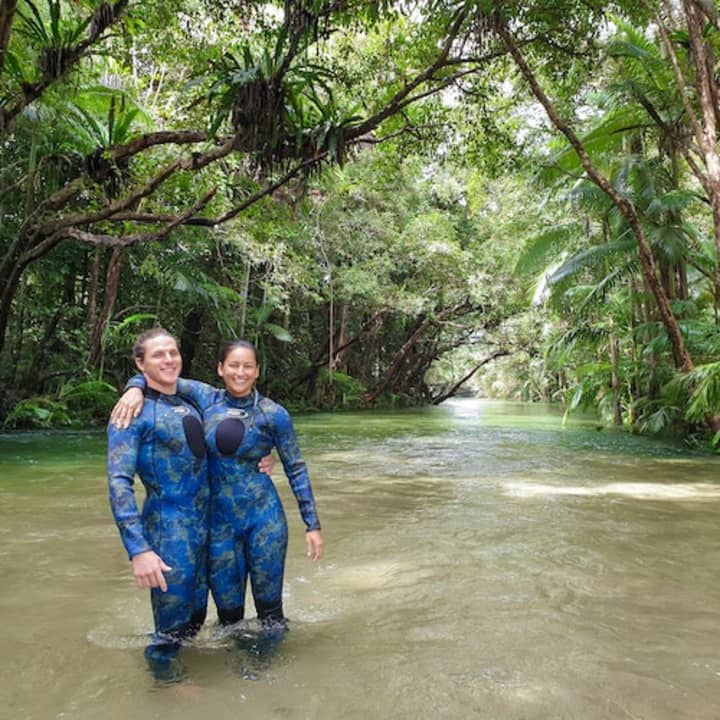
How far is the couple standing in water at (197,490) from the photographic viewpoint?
9.45ft

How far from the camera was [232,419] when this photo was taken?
3201 millimetres

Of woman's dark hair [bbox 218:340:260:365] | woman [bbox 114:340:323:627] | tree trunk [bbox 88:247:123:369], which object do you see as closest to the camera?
woman [bbox 114:340:323:627]

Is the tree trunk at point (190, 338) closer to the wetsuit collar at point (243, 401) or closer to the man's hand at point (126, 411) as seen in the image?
the wetsuit collar at point (243, 401)

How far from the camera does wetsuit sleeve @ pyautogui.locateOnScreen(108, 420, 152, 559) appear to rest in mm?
2758

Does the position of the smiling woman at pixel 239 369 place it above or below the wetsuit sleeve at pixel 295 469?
above

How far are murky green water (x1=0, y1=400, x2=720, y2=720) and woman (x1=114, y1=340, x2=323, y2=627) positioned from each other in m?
0.27

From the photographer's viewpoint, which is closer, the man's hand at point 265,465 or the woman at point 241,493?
the woman at point 241,493

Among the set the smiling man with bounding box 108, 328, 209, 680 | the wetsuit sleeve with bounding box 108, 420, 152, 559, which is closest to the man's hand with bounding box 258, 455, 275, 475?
the smiling man with bounding box 108, 328, 209, 680

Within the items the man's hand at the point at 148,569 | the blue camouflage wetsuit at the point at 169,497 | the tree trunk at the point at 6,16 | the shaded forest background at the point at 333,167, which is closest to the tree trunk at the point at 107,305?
the shaded forest background at the point at 333,167

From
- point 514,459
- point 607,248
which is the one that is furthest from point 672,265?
point 514,459

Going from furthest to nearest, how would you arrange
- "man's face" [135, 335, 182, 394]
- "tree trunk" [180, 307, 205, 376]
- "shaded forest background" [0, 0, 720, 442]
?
"tree trunk" [180, 307, 205, 376], "shaded forest background" [0, 0, 720, 442], "man's face" [135, 335, 182, 394]

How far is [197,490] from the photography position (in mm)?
3035

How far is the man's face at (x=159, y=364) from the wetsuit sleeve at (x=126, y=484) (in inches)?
8.9

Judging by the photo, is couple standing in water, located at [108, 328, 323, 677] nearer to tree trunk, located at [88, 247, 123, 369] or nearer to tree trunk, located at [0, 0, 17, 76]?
tree trunk, located at [0, 0, 17, 76]
